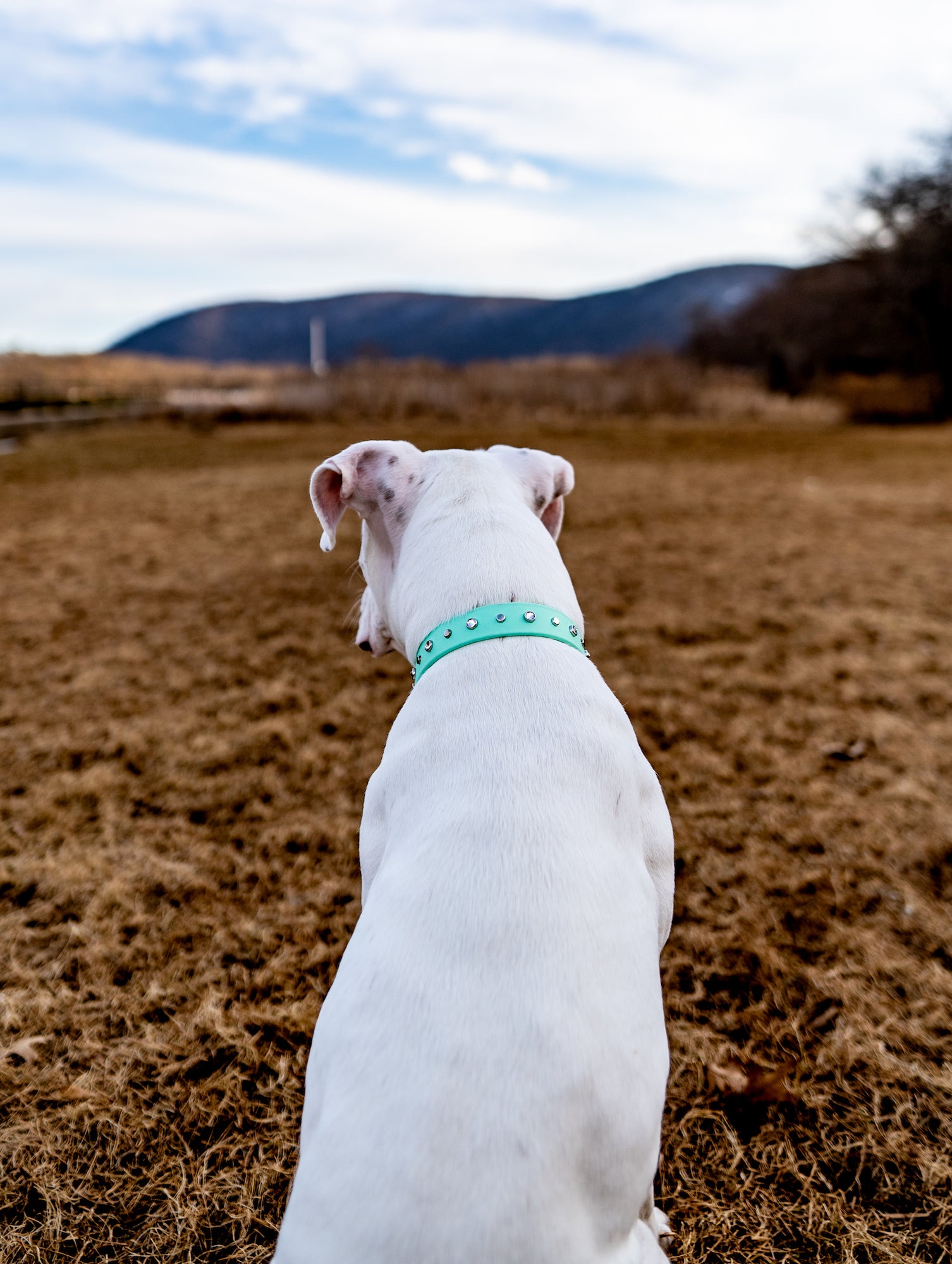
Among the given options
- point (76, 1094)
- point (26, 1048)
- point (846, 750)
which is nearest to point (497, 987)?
point (76, 1094)

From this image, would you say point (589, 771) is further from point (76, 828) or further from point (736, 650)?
point (736, 650)

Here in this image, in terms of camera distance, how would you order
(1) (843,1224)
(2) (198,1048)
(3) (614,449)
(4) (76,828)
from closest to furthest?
(1) (843,1224) < (2) (198,1048) < (4) (76,828) < (3) (614,449)

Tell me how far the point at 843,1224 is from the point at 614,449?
50.0ft

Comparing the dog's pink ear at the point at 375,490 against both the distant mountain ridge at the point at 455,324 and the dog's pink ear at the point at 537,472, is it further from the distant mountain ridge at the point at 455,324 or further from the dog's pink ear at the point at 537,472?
the distant mountain ridge at the point at 455,324

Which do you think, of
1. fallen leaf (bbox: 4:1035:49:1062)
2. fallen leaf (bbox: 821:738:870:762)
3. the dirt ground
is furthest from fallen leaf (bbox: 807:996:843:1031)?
fallen leaf (bbox: 4:1035:49:1062)

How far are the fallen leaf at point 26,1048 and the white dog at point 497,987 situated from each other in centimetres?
134

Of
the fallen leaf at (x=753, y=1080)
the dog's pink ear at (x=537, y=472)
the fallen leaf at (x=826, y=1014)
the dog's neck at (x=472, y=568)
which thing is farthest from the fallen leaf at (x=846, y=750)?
the dog's neck at (x=472, y=568)

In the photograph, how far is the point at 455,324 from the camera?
78.4 metres

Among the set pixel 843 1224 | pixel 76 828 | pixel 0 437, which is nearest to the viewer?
pixel 843 1224

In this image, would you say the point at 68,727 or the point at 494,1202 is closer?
the point at 494,1202

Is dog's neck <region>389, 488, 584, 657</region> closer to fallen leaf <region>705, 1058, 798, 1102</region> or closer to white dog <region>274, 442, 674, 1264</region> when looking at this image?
white dog <region>274, 442, 674, 1264</region>

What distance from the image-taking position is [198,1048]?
217 centimetres

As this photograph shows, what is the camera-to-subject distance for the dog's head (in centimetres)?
181

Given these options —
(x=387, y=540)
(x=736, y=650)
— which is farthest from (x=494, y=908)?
(x=736, y=650)
